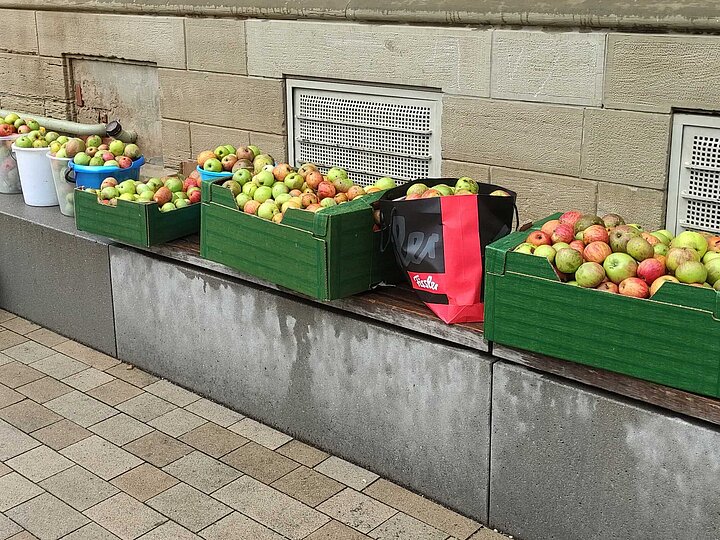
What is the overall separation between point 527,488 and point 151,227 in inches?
102

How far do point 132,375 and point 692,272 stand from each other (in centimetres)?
352

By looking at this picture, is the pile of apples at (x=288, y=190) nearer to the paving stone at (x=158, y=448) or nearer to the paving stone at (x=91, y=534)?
the paving stone at (x=158, y=448)

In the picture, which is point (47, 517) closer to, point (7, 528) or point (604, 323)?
point (7, 528)

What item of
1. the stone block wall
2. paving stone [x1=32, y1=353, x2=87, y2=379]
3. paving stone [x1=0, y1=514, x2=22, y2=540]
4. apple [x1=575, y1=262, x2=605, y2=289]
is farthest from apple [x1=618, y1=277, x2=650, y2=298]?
paving stone [x1=32, y1=353, x2=87, y2=379]

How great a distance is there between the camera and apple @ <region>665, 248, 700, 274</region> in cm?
366

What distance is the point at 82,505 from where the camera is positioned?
14.6 ft

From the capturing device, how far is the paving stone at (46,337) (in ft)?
21.1

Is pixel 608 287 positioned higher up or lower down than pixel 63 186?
higher up

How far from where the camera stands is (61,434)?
5.16m

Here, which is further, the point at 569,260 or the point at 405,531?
the point at 405,531

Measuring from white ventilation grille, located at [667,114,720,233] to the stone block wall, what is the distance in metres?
0.07

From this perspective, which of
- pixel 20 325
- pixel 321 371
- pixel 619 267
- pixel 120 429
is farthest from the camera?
pixel 20 325

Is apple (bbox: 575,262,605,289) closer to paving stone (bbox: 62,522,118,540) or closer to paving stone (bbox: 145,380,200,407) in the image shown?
paving stone (bbox: 62,522,118,540)

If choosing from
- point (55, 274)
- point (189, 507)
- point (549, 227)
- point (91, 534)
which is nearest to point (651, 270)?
point (549, 227)
